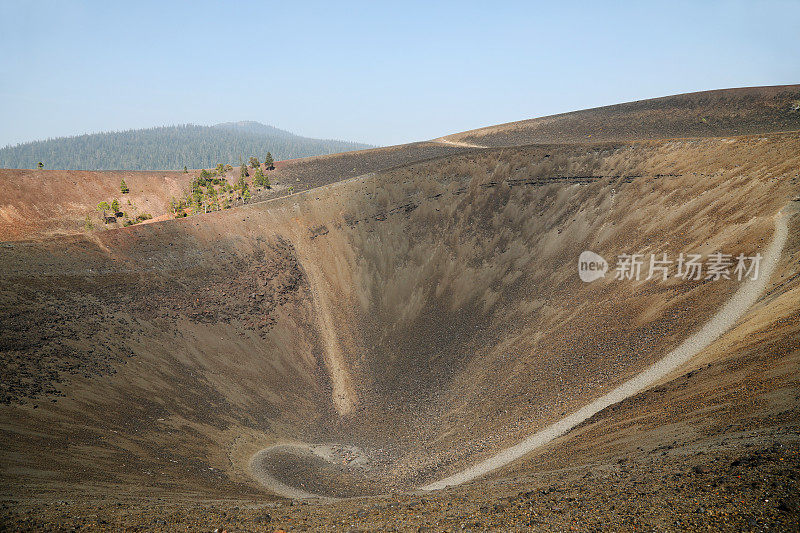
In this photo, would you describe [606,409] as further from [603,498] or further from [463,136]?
[463,136]

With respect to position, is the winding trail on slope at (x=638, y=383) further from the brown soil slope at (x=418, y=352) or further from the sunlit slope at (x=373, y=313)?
the brown soil slope at (x=418, y=352)

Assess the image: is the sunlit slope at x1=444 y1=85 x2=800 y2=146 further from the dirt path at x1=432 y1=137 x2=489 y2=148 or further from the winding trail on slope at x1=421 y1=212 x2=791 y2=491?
the winding trail on slope at x1=421 y1=212 x2=791 y2=491

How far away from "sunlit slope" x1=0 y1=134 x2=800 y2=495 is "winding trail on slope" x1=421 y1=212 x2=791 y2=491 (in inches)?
32.2

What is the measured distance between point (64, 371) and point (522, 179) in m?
43.3

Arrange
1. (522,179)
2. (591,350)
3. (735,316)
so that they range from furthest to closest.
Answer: (522,179) < (591,350) < (735,316)

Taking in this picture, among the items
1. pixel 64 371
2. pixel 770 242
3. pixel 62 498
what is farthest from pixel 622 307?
pixel 64 371

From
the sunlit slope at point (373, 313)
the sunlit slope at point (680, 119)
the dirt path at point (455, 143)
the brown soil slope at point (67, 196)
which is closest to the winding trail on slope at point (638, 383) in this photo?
the sunlit slope at point (373, 313)

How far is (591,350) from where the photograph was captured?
32.7 metres

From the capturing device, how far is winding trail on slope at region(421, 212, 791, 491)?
26.5 meters

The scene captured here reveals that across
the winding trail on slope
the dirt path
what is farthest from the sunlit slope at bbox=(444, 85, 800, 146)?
the winding trail on slope

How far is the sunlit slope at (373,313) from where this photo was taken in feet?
92.7

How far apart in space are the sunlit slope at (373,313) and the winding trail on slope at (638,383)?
0.82 meters

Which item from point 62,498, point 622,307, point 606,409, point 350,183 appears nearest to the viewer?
point 62,498

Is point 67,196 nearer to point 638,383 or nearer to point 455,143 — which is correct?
point 455,143
